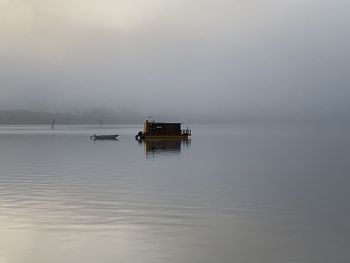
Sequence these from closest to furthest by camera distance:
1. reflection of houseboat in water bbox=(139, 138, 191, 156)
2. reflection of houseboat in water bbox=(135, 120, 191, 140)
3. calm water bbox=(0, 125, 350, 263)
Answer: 1. calm water bbox=(0, 125, 350, 263)
2. reflection of houseboat in water bbox=(139, 138, 191, 156)
3. reflection of houseboat in water bbox=(135, 120, 191, 140)

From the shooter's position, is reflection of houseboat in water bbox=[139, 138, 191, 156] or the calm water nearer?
the calm water

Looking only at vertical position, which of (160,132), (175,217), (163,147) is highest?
(160,132)

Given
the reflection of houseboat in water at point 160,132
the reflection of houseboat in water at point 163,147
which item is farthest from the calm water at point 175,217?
the reflection of houseboat in water at point 160,132

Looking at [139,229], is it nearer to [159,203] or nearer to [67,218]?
[67,218]

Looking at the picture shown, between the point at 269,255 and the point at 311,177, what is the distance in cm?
2390

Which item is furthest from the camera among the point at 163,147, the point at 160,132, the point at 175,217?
the point at 160,132

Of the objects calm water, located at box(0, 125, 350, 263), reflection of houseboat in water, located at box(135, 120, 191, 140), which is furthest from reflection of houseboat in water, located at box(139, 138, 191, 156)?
calm water, located at box(0, 125, 350, 263)

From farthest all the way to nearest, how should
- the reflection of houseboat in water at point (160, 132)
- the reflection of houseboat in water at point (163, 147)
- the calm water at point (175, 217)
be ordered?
the reflection of houseboat in water at point (160, 132) → the reflection of houseboat in water at point (163, 147) → the calm water at point (175, 217)

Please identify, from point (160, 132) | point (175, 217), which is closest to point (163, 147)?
point (160, 132)

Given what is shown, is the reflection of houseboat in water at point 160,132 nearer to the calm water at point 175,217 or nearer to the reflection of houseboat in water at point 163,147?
the reflection of houseboat in water at point 163,147

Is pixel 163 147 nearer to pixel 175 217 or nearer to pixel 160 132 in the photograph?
pixel 160 132

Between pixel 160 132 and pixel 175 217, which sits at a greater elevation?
pixel 160 132

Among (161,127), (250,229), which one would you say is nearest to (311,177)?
(250,229)

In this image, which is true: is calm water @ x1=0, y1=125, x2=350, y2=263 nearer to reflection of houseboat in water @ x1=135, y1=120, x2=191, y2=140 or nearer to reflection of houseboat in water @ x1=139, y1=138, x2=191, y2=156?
reflection of houseboat in water @ x1=139, y1=138, x2=191, y2=156
